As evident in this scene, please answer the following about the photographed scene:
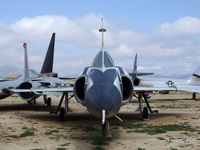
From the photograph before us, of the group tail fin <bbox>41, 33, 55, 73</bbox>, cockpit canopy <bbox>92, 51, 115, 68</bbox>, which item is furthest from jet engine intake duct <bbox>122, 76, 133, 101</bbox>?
tail fin <bbox>41, 33, 55, 73</bbox>

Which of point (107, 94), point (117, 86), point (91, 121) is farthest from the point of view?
point (91, 121)

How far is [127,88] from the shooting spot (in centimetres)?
1099

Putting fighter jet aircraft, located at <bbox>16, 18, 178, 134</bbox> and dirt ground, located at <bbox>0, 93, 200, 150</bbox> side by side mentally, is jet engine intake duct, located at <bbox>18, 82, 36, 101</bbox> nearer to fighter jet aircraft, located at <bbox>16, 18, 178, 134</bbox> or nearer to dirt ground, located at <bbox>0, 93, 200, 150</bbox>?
dirt ground, located at <bbox>0, 93, 200, 150</bbox>

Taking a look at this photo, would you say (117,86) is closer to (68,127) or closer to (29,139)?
(29,139)

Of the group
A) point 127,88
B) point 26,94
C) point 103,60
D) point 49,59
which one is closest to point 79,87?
point 103,60

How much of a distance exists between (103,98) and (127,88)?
8.48ft

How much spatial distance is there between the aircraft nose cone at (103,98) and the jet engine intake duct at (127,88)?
163 centimetres

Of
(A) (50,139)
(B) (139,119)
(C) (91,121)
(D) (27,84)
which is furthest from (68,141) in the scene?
(D) (27,84)

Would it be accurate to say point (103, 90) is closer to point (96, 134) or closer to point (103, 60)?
point (103, 60)

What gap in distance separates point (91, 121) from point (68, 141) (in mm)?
4496

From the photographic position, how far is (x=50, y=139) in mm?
10016

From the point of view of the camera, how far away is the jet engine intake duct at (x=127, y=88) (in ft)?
35.3

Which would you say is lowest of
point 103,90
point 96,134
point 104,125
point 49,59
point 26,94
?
point 96,134

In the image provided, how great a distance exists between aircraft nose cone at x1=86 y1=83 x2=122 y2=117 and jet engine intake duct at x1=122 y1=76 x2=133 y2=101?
1.63 m
